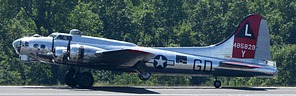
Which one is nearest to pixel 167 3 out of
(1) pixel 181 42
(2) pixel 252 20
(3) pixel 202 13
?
(3) pixel 202 13

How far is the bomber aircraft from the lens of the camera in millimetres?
40656

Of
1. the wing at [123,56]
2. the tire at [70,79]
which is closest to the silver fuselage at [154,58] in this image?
the wing at [123,56]

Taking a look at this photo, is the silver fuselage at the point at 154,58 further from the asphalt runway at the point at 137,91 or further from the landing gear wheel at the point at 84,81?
the asphalt runway at the point at 137,91

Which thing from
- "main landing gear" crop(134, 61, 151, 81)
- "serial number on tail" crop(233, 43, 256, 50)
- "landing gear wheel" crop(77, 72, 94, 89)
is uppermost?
"serial number on tail" crop(233, 43, 256, 50)

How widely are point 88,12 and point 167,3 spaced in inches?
416

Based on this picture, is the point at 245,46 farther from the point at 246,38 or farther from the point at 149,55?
the point at 149,55

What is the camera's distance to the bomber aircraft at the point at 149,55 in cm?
4066

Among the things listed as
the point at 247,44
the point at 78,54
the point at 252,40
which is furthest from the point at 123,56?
the point at 252,40

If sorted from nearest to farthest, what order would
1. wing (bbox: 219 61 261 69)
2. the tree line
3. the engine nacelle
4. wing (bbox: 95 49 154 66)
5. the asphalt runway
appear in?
the asphalt runway, wing (bbox: 95 49 154 66), the engine nacelle, wing (bbox: 219 61 261 69), the tree line

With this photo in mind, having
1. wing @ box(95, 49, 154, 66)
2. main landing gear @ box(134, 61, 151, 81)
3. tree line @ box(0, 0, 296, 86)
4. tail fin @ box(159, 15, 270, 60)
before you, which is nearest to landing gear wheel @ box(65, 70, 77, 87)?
wing @ box(95, 49, 154, 66)

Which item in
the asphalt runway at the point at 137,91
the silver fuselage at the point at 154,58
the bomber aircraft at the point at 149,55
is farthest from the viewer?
the silver fuselage at the point at 154,58

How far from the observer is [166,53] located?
140 ft

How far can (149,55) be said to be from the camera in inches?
1577

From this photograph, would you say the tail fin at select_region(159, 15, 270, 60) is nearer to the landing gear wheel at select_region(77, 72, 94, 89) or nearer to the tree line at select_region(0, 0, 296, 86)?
the landing gear wheel at select_region(77, 72, 94, 89)
